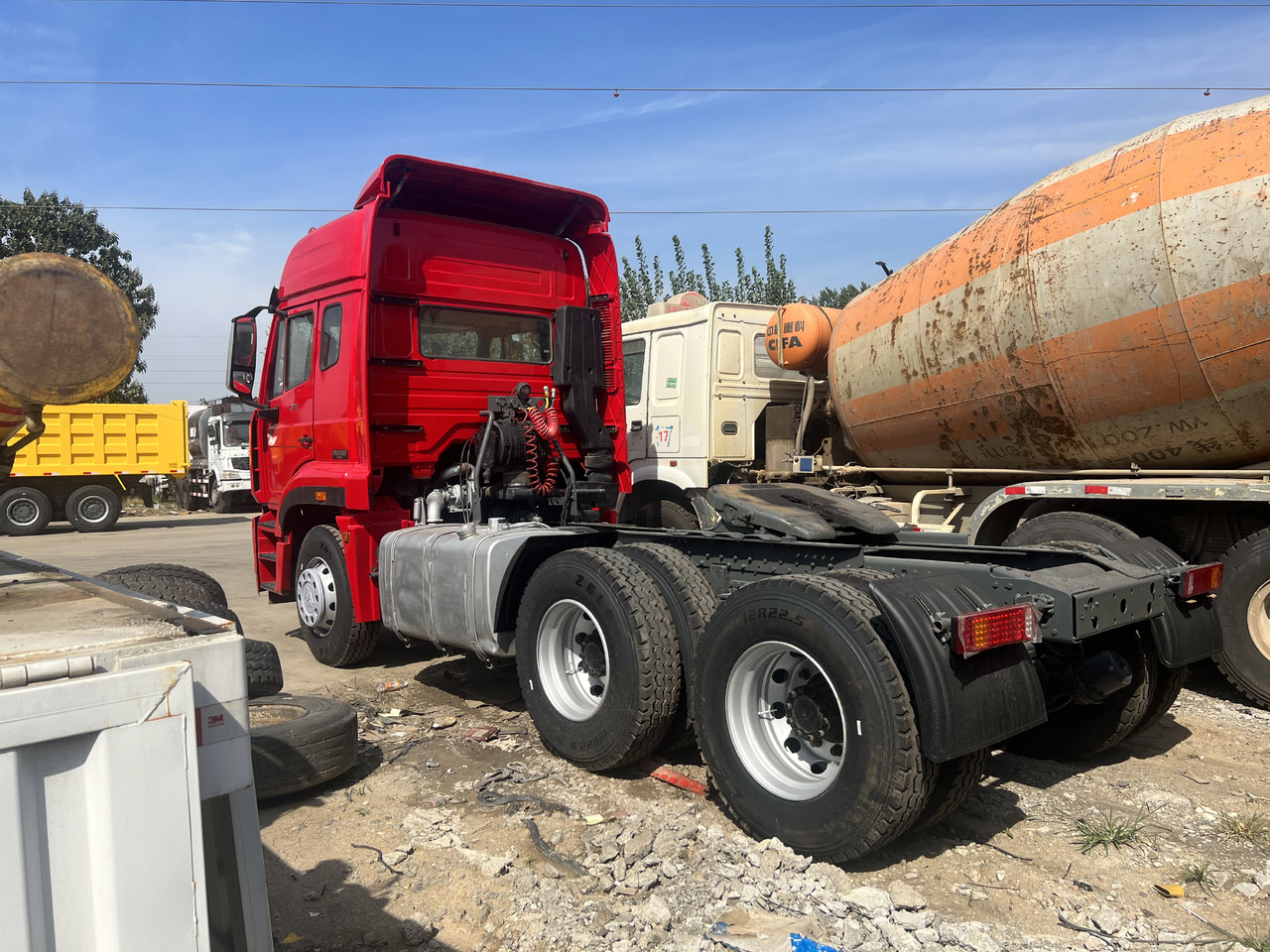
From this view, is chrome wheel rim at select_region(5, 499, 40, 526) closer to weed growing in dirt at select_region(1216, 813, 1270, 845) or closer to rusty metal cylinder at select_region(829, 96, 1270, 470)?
rusty metal cylinder at select_region(829, 96, 1270, 470)

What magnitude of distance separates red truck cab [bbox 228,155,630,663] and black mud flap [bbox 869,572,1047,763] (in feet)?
10.7

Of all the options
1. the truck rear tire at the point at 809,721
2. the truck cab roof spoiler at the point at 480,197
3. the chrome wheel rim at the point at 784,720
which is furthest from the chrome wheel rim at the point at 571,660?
the truck cab roof spoiler at the point at 480,197

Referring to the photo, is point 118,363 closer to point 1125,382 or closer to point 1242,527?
point 1125,382

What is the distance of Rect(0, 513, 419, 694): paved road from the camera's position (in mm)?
6520

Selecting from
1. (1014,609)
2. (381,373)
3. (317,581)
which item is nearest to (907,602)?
(1014,609)

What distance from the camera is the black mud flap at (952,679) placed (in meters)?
2.93

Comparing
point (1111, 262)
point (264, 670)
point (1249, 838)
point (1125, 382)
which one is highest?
point (1111, 262)

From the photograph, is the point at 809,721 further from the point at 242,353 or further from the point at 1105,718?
the point at 242,353

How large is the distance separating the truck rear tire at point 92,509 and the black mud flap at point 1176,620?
20672mm

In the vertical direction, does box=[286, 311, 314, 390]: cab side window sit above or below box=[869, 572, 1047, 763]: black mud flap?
above

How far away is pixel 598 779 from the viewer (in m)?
4.30

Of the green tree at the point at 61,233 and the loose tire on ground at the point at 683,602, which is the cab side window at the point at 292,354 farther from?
the green tree at the point at 61,233

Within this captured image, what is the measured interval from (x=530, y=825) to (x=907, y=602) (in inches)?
72.5

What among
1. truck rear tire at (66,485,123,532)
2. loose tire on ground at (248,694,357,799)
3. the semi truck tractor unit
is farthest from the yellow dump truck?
loose tire on ground at (248,694,357,799)
